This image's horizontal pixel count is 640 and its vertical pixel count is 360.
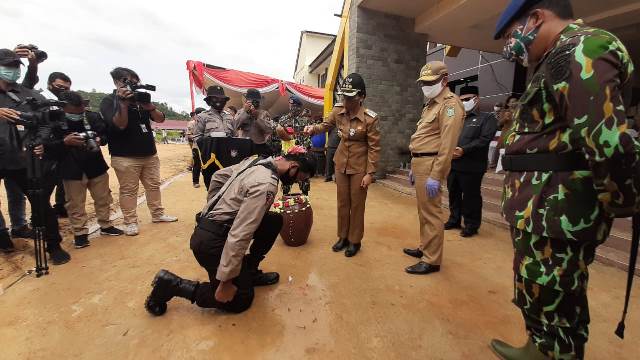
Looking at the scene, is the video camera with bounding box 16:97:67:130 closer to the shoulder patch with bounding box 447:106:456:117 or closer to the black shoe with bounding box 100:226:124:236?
the black shoe with bounding box 100:226:124:236

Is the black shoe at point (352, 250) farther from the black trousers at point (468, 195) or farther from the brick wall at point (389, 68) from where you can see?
the brick wall at point (389, 68)

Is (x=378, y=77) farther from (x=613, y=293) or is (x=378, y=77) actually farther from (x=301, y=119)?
(x=613, y=293)

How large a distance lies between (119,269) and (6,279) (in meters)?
0.87

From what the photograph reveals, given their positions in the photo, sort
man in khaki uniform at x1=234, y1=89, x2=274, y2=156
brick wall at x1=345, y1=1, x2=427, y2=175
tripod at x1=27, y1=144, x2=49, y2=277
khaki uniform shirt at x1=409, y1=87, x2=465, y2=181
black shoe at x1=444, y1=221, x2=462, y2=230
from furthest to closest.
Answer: brick wall at x1=345, y1=1, x2=427, y2=175 → man in khaki uniform at x1=234, y1=89, x2=274, y2=156 → black shoe at x1=444, y1=221, x2=462, y2=230 → tripod at x1=27, y1=144, x2=49, y2=277 → khaki uniform shirt at x1=409, y1=87, x2=465, y2=181

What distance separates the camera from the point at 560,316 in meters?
1.30

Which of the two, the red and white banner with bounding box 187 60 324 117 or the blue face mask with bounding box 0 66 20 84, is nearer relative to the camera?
the blue face mask with bounding box 0 66 20 84

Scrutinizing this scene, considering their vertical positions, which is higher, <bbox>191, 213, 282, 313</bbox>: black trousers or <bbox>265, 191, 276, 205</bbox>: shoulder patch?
<bbox>265, 191, 276, 205</bbox>: shoulder patch

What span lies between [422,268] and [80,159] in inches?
149

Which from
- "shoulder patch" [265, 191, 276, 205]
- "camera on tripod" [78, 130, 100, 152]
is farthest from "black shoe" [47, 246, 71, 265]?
"shoulder patch" [265, 191, 276, 205]

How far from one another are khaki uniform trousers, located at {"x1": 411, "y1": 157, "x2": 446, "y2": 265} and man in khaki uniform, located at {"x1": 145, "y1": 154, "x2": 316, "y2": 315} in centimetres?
114

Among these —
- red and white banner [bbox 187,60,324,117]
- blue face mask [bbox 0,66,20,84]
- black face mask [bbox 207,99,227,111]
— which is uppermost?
red and white banner [bbox 187,60,324,117]

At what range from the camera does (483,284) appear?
2.75 meters

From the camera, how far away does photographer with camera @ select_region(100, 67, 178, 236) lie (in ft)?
11.5

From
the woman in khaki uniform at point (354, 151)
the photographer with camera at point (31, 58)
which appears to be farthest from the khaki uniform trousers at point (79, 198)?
the woman in khaki uniform at point (354, 151)
